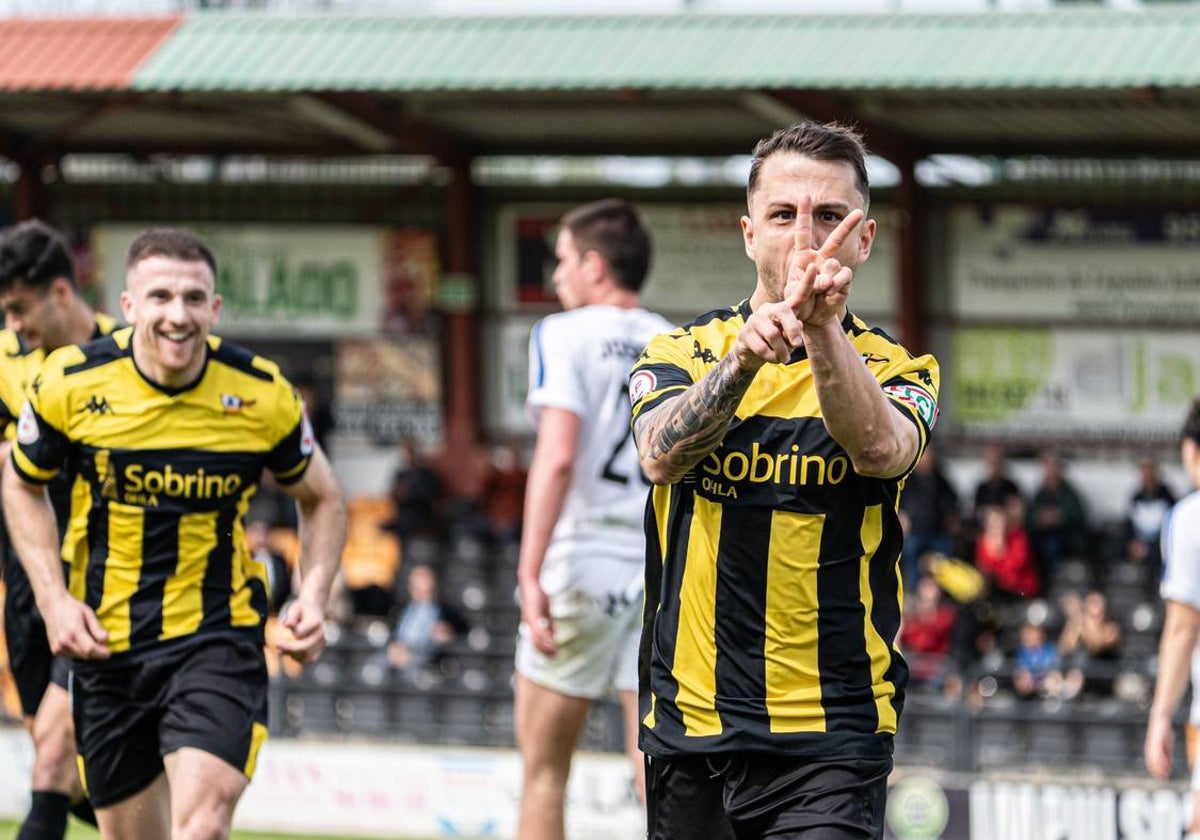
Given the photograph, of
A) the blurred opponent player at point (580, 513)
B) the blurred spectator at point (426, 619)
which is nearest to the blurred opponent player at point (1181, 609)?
the blurred opponent player at point (580, 513)

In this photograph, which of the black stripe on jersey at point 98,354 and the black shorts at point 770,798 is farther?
the black stripe on jersey at point 98,354

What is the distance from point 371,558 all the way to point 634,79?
4.51 metres

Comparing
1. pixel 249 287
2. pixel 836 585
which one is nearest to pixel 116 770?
pixel 836 585

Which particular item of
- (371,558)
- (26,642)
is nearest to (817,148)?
(26,642)

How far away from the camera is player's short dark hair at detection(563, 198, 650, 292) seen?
5887 mm

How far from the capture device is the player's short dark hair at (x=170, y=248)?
5.07 metres

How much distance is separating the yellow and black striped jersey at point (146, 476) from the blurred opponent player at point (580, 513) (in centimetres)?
87

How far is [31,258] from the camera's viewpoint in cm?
580

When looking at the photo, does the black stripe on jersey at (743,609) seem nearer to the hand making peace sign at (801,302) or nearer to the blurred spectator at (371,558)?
the hand making peace sign at (801,302)

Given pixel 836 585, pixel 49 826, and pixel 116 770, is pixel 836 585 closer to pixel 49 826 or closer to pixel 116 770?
pixel 116 770

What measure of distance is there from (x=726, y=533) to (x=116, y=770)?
2.19 metres

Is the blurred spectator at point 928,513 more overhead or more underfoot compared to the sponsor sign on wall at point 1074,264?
more underfoot

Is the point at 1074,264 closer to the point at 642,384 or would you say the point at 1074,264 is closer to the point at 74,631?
the point at 74,631

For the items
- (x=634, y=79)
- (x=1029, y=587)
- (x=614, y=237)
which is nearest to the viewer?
(x=614, y=237)
